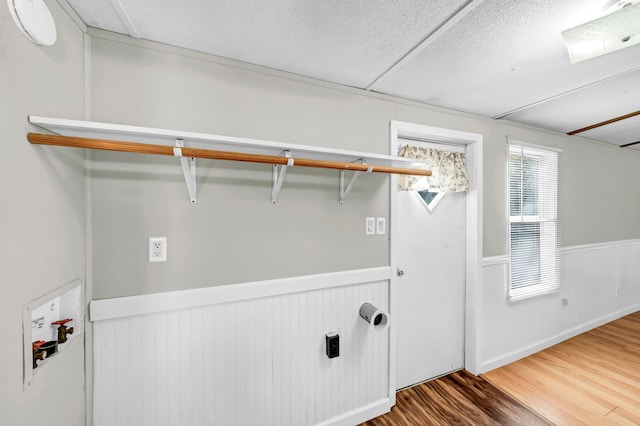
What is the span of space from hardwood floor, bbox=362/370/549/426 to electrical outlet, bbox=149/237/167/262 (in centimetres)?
169

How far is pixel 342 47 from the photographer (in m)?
1.29

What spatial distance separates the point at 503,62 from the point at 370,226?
1.19 meters

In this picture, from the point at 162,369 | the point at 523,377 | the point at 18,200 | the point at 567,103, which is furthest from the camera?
the point at 523,377

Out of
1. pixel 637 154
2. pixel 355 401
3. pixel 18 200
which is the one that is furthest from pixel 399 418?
pixel 637 154

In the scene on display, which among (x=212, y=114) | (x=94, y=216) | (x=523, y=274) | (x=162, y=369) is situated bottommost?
(x=162, y=369)

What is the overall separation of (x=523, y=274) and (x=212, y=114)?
3.03 metres

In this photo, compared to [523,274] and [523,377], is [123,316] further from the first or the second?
[523,274]

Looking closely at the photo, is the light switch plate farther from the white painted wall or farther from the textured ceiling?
the white painted wall

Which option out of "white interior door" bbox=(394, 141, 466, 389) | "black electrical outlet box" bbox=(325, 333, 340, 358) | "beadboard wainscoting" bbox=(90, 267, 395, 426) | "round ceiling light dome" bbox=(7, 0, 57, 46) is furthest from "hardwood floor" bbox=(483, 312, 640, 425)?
"round ceiling light dome" bbox=(7, 0, 57, 46)

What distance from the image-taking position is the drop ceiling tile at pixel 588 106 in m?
1.72

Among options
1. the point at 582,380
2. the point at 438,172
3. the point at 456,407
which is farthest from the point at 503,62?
the point at 582,380

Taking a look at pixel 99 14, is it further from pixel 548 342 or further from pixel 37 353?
pixel 548 342

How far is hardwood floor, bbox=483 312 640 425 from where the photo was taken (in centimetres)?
182

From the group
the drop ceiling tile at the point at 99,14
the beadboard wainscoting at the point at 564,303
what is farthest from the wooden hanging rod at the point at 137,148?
the beadboard wainscoting at the point at 564,303
